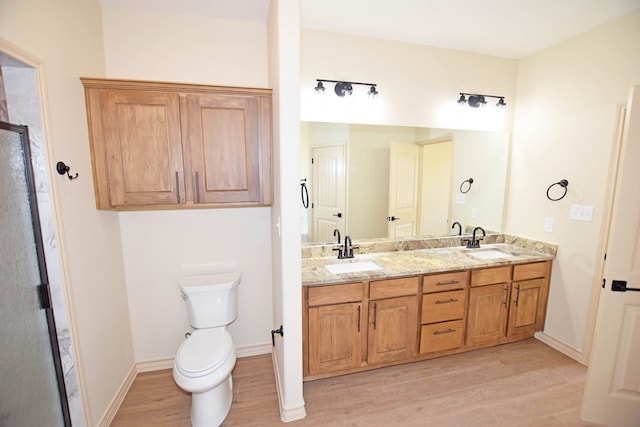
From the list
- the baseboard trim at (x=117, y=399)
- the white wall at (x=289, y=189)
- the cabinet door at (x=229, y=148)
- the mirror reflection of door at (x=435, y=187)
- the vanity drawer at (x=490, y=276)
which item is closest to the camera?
the white wall at (x=289, y=189)

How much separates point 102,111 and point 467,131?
3041 millimetres

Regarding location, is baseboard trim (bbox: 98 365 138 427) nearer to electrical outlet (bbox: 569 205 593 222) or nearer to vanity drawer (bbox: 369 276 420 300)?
vanity drawer (bbox: 369 276 420 300)

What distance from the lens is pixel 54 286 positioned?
1.39 m

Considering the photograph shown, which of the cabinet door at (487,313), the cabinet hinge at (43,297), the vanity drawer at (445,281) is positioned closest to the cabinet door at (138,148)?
the cabinet hinge at (43,297)

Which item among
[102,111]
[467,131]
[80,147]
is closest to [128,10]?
[102,111]

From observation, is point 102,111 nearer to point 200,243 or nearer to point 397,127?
point 200,243

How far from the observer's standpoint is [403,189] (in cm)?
263

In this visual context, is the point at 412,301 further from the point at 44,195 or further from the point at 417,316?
the point at 44,195

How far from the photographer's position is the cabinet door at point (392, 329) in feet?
6.79

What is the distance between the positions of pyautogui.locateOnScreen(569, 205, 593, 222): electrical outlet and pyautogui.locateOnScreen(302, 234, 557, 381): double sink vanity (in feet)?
1.25

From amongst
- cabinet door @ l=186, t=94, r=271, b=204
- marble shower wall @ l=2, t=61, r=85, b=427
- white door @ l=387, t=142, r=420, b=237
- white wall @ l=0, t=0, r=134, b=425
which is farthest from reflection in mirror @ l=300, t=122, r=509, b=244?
marble shower wall @ l=2, t=61, r=85, b=427

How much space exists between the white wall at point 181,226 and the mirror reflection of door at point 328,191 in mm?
449

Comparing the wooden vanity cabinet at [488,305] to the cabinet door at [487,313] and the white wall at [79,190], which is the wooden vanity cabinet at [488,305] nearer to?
the cabinet door at [487,313]

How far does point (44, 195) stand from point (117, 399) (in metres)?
1.44
